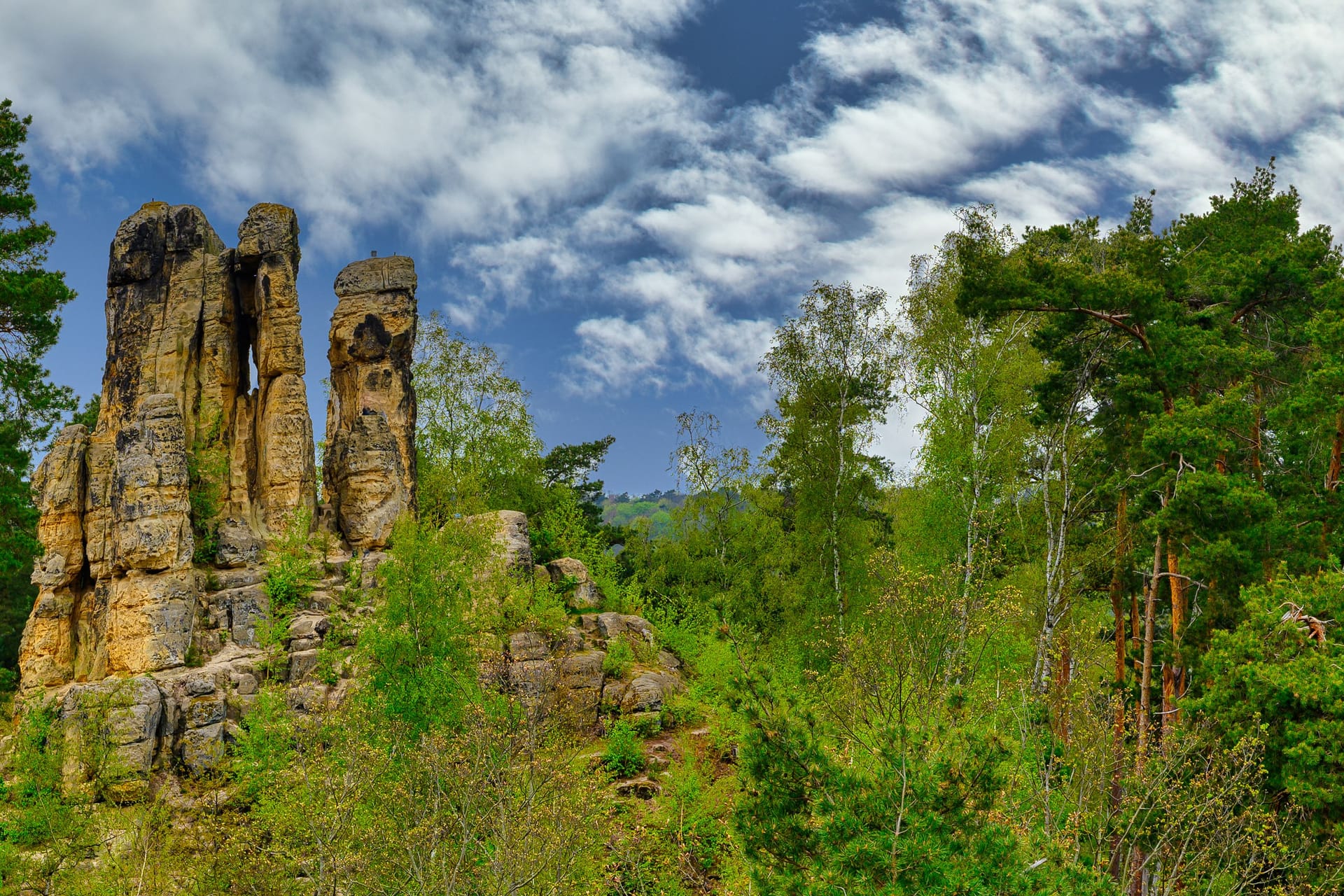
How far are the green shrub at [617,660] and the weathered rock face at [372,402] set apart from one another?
979 cm

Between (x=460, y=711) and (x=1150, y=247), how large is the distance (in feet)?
66.2

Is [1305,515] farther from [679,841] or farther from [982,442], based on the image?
[679,841]

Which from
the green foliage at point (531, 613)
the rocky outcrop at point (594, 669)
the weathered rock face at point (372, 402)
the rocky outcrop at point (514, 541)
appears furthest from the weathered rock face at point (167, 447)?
the rocky outcrop at point (594, 669)

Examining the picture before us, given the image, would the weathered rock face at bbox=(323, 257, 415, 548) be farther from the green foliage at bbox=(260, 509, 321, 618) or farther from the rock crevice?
the green foliage at bbox=(260, 509, 321, 618)

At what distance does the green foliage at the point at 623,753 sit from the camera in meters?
27.6

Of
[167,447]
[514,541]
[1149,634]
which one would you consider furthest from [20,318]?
[1149,634]

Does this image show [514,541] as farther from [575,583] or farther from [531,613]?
[531,613]

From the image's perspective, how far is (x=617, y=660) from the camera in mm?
33656

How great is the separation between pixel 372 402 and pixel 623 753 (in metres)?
19.0

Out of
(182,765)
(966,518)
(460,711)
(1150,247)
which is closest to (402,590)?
(460,711)

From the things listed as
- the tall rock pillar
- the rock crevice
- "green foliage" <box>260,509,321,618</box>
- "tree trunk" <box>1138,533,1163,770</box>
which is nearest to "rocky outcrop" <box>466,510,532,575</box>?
the rock crevice

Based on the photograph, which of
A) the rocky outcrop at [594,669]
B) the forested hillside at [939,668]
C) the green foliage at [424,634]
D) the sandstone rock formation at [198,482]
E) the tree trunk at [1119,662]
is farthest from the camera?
the rocky outcrop at [594,669]

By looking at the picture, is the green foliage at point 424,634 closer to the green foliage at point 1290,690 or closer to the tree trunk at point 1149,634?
the tree trunk at point 1149,634

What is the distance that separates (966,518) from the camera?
98.1 ft
